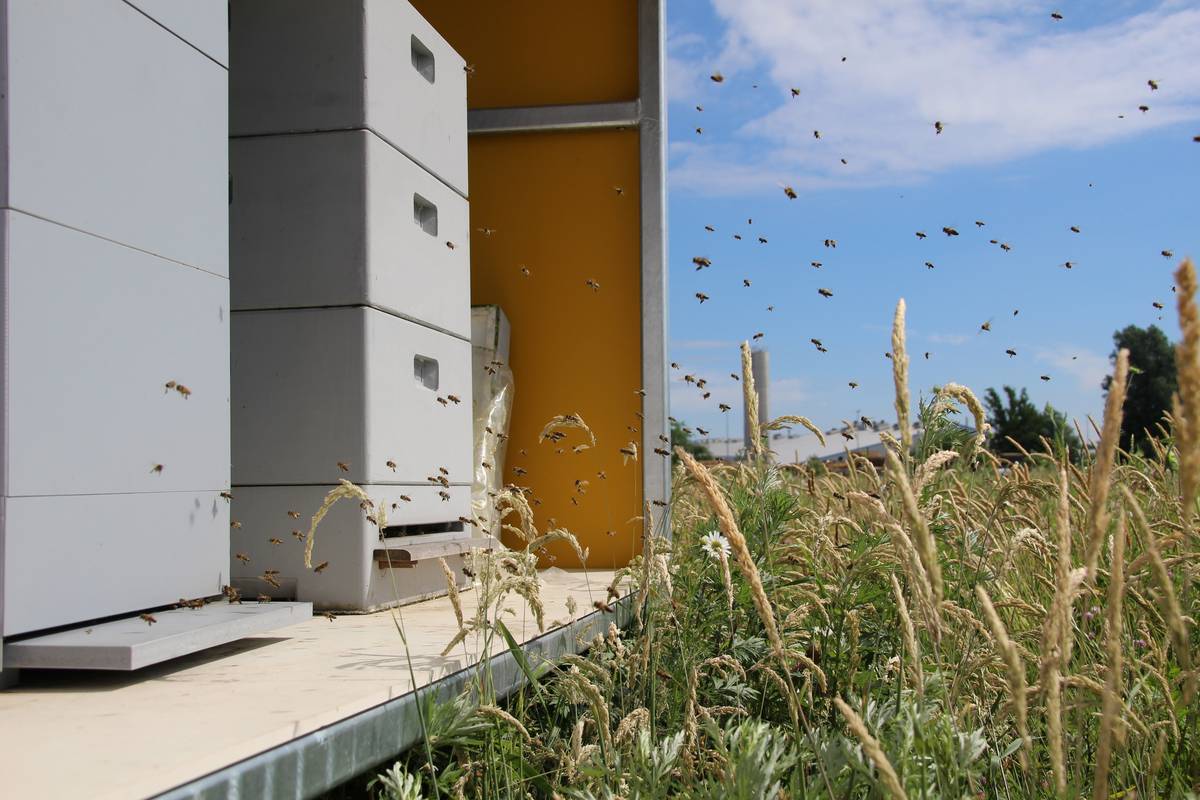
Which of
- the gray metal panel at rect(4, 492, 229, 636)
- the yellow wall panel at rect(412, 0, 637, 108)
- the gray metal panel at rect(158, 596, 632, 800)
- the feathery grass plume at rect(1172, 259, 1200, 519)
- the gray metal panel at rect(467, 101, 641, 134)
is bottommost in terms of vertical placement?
the gray metal panel at rect(158, 596, 632, 800)

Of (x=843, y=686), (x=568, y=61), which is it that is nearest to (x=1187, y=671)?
(x=843, y=686)

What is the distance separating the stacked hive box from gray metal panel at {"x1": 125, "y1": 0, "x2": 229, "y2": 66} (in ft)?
2.24

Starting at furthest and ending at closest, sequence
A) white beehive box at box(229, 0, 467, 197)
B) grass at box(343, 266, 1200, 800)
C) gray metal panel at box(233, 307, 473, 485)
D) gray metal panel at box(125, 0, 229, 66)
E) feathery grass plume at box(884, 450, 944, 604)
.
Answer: white beehive box at box(229, 0, 467, 197), gray metal panel at box(233, 307, 473, 485), gray metal panel at box(125, 0, 229, 66), grass at box(343, 266, 1200, 800), feathery grass plume at box(884, 450, 944, 604)

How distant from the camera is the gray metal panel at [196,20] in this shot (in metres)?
2.24

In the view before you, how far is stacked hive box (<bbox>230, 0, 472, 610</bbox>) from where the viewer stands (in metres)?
3.05

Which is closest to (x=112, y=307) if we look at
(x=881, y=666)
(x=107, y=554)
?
(x=107, y=554)

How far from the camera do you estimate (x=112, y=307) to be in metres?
2.06

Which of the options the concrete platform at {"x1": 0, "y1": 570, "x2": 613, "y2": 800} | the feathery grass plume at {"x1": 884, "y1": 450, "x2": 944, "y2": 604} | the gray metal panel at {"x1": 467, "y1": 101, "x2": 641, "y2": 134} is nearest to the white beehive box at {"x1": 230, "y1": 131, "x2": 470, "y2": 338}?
the concrete platform at {"x1": 0, "y1": 570, "x2": 613, "y2": 800}

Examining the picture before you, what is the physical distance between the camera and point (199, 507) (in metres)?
2.32

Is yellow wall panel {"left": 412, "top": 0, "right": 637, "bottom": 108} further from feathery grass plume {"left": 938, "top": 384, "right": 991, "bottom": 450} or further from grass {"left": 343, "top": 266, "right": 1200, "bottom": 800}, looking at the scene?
feathery grass plume {"left": 938, "top": 384, "right": 991, "bottom": 450}

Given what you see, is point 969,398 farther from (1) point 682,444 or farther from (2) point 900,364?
(1) point 682,444

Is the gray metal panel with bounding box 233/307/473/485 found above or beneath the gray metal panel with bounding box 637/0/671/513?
beneath

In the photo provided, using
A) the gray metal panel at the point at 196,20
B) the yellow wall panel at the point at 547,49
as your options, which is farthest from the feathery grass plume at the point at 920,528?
the yellow wall panel at the point at 547,49

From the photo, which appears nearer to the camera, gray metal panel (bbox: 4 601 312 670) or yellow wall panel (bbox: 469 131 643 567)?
gray metal panel (bbox: 4 601 312 670)
